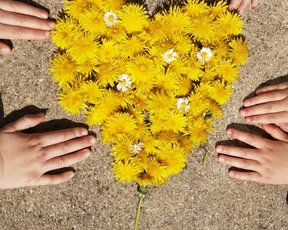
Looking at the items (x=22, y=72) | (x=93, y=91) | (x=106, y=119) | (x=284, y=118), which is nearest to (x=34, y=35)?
(x=22, y=72)

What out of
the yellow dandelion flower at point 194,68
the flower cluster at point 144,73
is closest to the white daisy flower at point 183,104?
the flower cluster at point 144,73

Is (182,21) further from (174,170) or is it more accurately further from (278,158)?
(278,158)

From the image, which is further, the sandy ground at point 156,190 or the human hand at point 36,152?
the sandy ground at point 156,190

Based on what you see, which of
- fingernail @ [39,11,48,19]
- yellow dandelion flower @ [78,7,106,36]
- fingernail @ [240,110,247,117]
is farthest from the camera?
fingernail @ [240,110,247,117]

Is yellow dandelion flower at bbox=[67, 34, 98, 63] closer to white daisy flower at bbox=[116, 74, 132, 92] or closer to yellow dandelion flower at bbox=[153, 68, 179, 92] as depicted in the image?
white daisy flower at bbox=[116, 74, 132, 92]

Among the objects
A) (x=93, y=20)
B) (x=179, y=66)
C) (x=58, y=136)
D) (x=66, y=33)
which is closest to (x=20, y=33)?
(x=66, y=33)

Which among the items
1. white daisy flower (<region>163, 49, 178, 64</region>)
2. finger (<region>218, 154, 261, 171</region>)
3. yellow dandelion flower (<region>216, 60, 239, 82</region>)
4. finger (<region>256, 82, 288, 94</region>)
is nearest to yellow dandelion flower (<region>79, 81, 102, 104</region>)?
white daisy flower (<region>163, 49, 178, 64</region>)

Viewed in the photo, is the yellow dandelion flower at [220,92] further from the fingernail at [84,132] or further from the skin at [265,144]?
the fingernail at [84,132]
